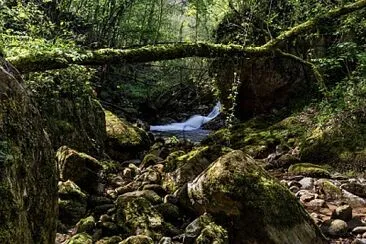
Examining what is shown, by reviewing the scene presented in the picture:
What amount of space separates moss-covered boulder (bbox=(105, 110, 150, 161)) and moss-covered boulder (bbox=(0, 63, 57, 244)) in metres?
6.88

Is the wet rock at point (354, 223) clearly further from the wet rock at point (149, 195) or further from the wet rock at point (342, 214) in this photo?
the wet rock at point (149, 195)

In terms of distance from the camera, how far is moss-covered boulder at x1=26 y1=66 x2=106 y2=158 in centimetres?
736

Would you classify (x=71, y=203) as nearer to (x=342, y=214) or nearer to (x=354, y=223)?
(x=342, y=214)

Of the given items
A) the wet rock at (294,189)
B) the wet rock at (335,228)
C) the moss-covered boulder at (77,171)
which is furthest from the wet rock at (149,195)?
the wet rock at (294,189)

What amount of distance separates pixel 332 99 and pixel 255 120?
3.75 m

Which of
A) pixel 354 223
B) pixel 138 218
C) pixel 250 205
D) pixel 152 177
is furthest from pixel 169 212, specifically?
pixel 354 223

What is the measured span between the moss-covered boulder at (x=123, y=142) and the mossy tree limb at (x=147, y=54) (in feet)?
13.5

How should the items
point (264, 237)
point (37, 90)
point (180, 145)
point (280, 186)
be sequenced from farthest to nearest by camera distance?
point (180, 145)
point (37, 90)
point (280, 186)
point (264, 237)

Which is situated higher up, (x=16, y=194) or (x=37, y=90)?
(x=37, y=90)

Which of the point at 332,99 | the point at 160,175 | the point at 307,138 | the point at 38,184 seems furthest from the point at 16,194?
the point at 332,99

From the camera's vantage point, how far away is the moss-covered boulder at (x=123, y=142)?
10119mm

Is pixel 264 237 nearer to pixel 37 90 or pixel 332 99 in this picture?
pixel 37 90

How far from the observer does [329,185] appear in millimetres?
6945

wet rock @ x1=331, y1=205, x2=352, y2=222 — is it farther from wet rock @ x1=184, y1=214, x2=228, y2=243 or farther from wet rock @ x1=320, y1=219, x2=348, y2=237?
wet rock @ x1=184, y1=214, x2=228, y2=243
